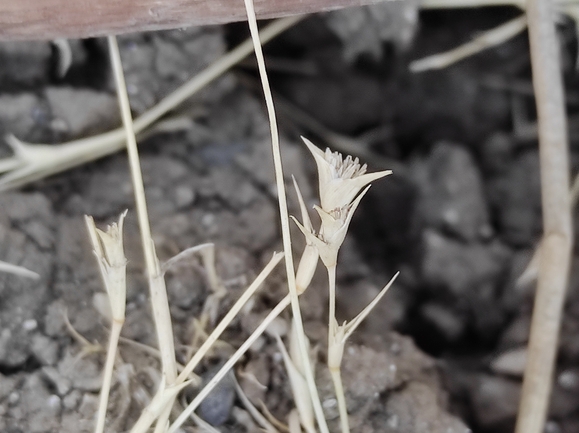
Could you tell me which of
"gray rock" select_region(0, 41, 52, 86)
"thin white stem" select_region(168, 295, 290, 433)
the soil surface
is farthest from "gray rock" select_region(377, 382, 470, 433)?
"gray rock" select_region(0, 41, 52, 86)

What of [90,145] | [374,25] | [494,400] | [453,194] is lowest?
[494,400]

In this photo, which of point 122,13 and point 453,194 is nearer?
point 122,13

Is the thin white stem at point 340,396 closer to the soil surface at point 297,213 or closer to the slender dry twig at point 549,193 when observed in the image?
the soil surface at point 297,213

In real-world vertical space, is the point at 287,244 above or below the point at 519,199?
below

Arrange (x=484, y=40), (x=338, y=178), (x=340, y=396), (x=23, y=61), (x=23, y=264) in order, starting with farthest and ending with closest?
(x=484, y=40) → (x=23, y=61) → (x=23, y=264) → (x=340, y=396) → (x=338, y=178)

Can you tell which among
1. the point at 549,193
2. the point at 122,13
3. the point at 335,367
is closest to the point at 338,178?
the point at 335,367

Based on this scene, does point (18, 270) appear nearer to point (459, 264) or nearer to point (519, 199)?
point (459, 264)

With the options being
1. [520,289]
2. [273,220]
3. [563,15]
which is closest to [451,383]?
[520,289]
